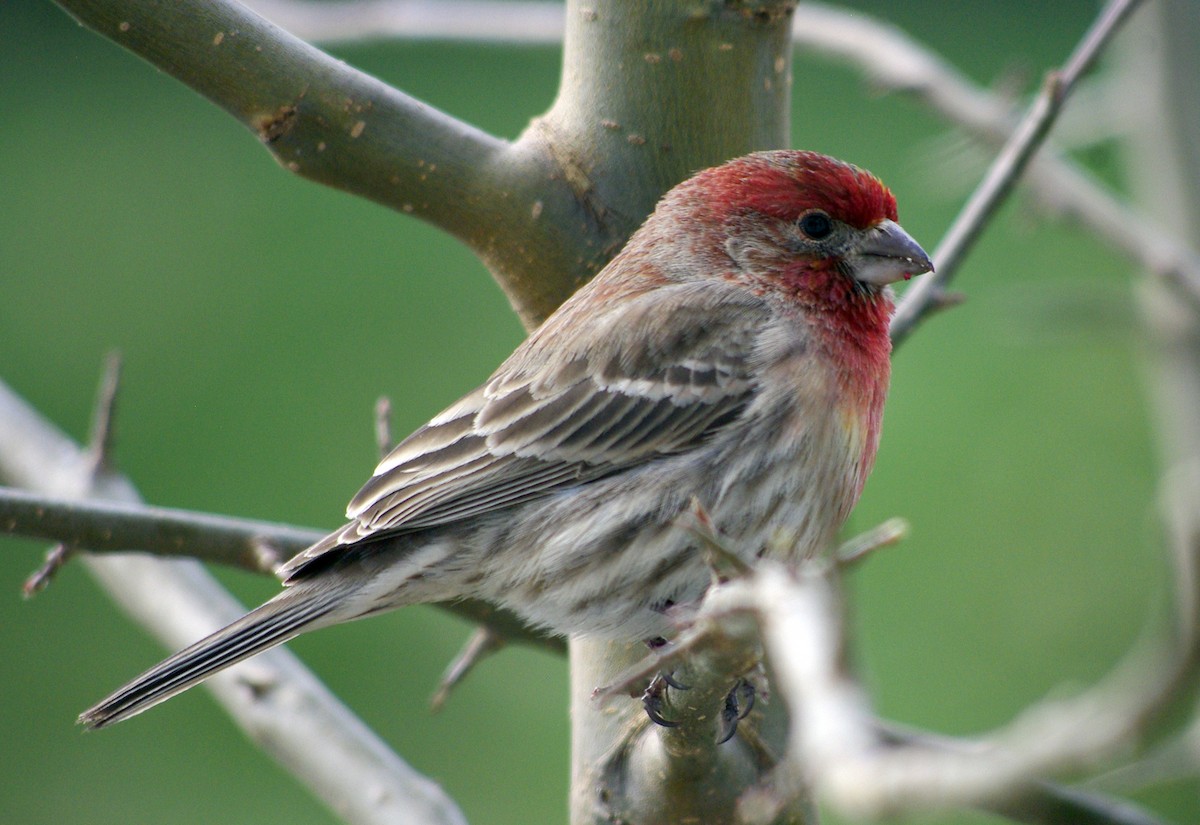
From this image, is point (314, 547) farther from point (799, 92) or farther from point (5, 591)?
point (799, 92)

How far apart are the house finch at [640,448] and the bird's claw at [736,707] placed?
206 millimetres

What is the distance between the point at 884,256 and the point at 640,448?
718 mm

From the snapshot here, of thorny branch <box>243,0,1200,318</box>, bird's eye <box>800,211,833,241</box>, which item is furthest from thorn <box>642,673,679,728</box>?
bird's eye <box>800,211,833,241</box>

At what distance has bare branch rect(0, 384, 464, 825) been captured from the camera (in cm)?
258

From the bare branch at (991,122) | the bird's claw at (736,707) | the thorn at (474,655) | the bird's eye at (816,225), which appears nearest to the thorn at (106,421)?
the thorn at (474,655)

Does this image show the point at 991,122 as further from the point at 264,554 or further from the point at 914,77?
the point at 264,554

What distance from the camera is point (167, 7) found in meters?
2.11

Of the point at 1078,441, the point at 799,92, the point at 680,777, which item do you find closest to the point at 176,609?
the point at 680,777

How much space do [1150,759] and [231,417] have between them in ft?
17.5

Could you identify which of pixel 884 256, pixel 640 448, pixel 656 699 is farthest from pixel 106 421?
pixel 884 256

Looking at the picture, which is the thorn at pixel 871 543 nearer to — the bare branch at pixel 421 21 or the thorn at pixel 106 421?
the thorn at pixel 106 421

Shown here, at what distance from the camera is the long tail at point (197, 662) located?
2406mm

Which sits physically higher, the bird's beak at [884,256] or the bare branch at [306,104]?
the bare branch at [306,104]

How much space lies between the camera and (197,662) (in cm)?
242
